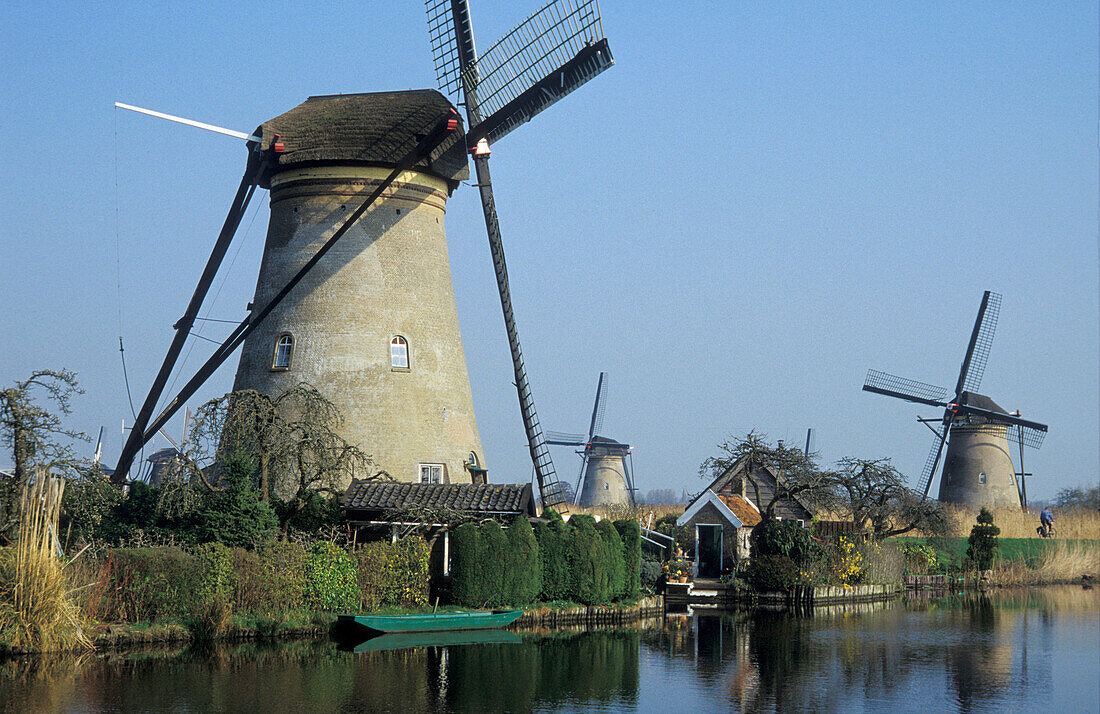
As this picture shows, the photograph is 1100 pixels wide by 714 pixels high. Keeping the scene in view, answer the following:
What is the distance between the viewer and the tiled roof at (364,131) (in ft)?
72.2

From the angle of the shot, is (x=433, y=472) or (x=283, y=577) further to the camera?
(x=433, y=472)

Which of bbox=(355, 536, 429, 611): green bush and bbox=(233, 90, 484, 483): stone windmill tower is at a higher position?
bbox=(233, 90, 484, 483): stone windmill tower

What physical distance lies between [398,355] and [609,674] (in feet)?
31.9

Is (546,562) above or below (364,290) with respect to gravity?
below

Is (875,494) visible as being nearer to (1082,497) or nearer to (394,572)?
(394,572)

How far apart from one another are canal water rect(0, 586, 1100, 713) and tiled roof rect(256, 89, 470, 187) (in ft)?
32.8

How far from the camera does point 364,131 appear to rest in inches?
871

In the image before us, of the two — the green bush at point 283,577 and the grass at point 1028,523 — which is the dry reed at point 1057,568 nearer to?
the grass at point 1028,523

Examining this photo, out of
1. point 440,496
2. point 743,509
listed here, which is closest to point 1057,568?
point 743,509

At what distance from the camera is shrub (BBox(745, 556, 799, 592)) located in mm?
25328

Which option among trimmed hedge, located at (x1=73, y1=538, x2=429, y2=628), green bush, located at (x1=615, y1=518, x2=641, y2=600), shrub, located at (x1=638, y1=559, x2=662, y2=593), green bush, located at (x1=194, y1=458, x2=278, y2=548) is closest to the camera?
trimmed hedge, located at (x1=73, y1=538, x2=429, y2=628)

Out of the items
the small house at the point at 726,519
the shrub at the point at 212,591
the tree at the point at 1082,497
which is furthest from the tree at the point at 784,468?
the tree at the point at 1082,497

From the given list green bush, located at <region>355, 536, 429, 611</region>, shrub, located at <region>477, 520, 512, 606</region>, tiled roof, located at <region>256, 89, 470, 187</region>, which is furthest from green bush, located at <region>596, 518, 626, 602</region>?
tiled roof, located at <region>256, 89, 470, 187</region>

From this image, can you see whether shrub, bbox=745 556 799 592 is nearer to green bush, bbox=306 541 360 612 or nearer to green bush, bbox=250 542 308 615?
green bush, bbox=306 541 360 612
